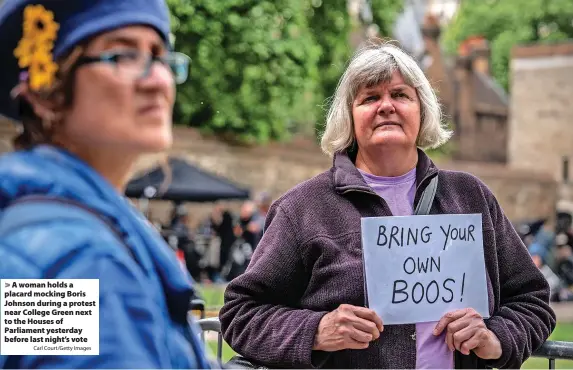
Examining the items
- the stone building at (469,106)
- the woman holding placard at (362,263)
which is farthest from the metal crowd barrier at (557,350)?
the stone building at (469,106)

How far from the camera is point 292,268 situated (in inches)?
80.4

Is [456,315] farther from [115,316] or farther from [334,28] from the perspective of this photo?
[334,28]

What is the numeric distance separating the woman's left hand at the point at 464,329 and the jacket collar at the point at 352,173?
1.05ft

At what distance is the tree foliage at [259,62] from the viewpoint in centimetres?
1446

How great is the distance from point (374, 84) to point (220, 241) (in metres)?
12.2

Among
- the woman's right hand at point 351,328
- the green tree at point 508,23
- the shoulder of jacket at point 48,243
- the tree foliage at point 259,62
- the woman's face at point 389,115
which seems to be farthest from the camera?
the green tree at point 508,23

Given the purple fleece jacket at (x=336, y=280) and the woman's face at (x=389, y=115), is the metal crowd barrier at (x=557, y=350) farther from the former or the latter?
the woman's face at (x=389, y=115)

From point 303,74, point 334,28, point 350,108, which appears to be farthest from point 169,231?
point 350,108

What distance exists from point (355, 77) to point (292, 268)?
439 mm

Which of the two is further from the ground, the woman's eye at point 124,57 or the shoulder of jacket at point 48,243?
the woman's eye at point 124,57

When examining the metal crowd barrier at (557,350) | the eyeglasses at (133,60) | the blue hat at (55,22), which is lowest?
the metal crowd barrier at (557,350)

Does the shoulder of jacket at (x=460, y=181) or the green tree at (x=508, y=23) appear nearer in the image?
the shoulder of jacket at (x=460, y=181)

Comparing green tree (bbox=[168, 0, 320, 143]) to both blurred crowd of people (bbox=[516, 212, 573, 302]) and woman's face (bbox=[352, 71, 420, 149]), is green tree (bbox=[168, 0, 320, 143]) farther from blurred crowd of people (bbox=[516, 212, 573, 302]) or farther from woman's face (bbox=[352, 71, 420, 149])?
woman's face (bbox=[352, 71, 420, 149])

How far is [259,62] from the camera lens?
56.3 feet
